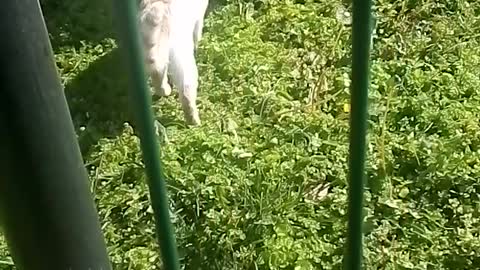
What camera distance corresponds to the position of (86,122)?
3768 mm

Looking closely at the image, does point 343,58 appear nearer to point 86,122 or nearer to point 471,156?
point 471,156

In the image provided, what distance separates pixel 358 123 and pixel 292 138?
2.13 metres

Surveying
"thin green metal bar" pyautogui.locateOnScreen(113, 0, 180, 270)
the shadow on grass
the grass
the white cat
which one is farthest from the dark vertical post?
the shadow on grass

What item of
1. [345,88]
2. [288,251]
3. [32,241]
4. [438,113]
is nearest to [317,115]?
[345,88]

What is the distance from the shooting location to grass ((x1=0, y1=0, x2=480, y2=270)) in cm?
315

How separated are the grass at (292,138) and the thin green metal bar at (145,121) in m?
1.56

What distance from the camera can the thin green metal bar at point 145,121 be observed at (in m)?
1.32

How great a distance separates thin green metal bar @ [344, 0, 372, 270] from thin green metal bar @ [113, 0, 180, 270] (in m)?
0.27

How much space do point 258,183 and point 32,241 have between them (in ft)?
5.59

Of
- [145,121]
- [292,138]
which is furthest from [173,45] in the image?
[145,121]

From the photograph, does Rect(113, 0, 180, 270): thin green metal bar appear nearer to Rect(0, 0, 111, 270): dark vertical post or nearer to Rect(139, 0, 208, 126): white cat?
Rect(0, 0, 111, 270): dark vertical post

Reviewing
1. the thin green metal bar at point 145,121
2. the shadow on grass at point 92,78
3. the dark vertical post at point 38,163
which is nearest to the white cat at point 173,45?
the shadow on grass at point 92,78

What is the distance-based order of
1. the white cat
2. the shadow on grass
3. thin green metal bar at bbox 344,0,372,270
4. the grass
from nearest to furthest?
thin green metal bar at bbox 344,0,372,270 → the grass → the white cat → the shadow on grass

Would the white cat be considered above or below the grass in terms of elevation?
above
